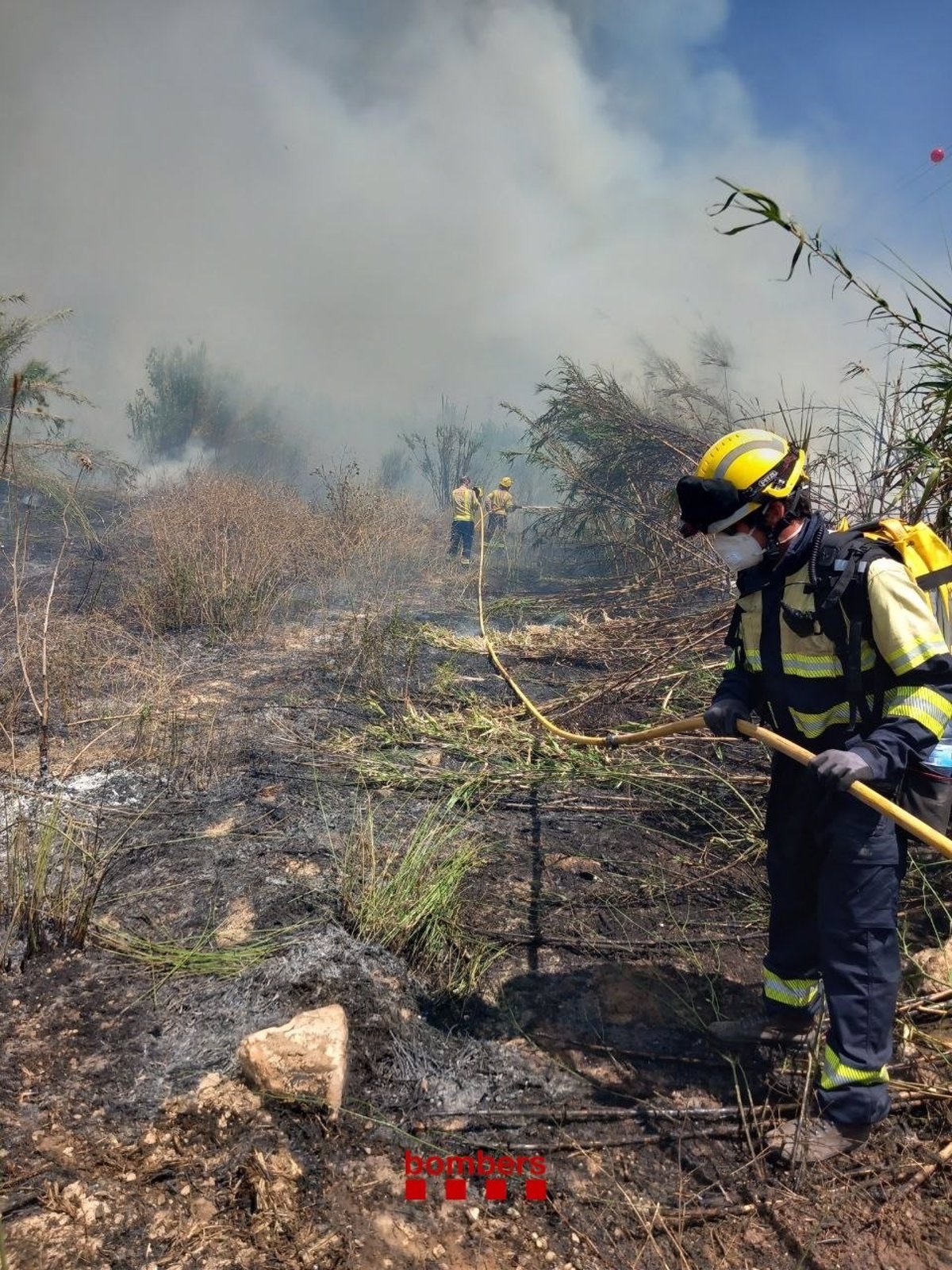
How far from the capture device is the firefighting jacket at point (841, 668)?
1.85 metres

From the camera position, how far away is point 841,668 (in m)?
2.03

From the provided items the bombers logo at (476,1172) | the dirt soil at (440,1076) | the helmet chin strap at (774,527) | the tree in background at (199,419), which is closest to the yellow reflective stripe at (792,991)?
the dirt soil at (440,1076)

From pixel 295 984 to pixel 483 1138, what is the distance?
0.79 metres

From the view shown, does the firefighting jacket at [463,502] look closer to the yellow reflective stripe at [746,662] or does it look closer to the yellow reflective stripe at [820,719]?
the yellow reflective stripe at [746,662]

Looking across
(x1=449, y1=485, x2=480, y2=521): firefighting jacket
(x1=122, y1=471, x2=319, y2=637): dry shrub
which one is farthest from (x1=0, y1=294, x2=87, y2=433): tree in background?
(x1=449, y1=485, x2=480, y2=521): firefighting jacket

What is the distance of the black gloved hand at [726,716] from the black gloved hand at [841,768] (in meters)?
0.45

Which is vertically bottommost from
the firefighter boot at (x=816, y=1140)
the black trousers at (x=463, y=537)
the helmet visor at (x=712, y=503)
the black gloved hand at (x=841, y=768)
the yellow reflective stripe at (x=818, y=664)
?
the firefighter boot at (x=816, y=1140)

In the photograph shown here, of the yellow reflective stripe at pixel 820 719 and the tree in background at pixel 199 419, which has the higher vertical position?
the tree in background at pixel 199 419

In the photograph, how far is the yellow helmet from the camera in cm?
209

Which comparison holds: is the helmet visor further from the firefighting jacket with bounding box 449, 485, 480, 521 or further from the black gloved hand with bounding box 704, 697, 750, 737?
the firefighting jacket with bounding box 449, 485, 480, 521

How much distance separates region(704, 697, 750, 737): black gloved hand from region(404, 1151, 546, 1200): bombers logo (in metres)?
1.34

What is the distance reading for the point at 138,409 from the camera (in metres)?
24.1

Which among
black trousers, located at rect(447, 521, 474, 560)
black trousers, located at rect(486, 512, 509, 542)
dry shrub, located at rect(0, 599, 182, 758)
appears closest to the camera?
dry shrub, located at rect(0, 599, 182, 758)

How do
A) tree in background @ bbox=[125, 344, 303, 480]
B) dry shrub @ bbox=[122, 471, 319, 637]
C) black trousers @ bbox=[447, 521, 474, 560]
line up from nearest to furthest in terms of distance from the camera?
dry shrub @ bbox=[122, 471, 319, 637]
black trousers @ bbox=[447, 521, 474, 560]
tree in background @ bbox=[125, 344, 303, 480]
